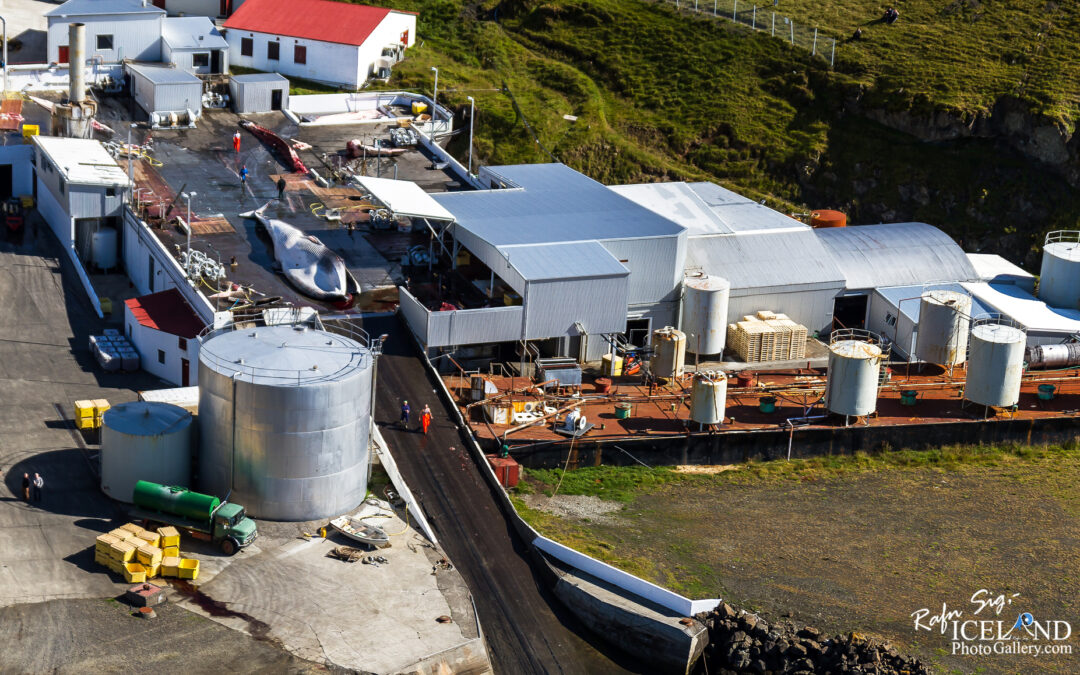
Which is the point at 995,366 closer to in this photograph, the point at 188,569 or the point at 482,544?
the point at 482,544

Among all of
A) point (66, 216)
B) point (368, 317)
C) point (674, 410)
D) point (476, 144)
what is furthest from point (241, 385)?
point (476, 144)

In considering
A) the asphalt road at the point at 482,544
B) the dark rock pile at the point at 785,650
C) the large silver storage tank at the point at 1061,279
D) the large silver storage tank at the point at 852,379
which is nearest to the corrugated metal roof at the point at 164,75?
the asphalt road at the point at 482,544

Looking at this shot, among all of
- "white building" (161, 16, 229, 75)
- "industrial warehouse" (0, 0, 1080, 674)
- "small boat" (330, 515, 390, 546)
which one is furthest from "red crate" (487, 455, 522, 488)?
"white building" (161, 16, 229, 75)

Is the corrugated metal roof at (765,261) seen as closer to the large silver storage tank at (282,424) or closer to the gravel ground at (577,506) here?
the gravel ground at (577,506)

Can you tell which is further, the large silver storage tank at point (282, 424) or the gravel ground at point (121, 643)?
the large silver storage tank at point (282, 424)

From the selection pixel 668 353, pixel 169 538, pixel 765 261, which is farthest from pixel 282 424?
pixel 765 261

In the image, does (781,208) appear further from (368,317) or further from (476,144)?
(368,317)

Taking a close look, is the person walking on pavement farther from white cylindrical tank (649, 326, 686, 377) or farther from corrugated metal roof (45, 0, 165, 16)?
corrugated metal roof (45, 0, 165, 16)
